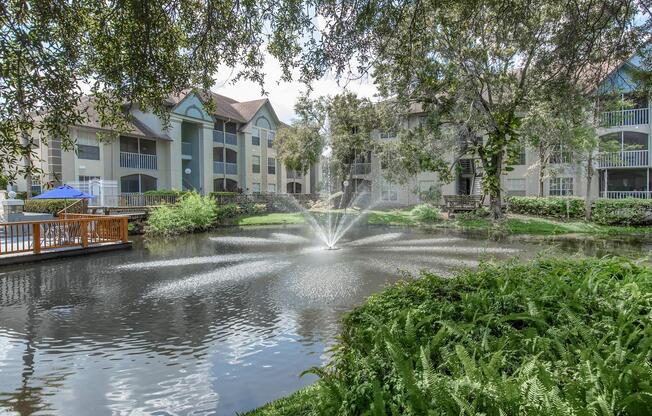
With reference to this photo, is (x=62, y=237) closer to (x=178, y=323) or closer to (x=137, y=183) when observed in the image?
(x=178, y=323)

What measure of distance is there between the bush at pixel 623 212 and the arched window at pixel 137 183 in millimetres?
29433

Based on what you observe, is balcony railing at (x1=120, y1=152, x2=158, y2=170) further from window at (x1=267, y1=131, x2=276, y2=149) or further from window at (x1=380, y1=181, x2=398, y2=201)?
window at (x1=380, y1=181, x2=398, y2=201)

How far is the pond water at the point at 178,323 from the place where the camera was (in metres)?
4.63

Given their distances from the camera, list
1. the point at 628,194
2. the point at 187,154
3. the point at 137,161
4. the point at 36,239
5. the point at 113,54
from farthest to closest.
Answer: the point at 187,154 → the point at 137,161 → the point at 628,194 → the point at 36,239 → the point at 113,54

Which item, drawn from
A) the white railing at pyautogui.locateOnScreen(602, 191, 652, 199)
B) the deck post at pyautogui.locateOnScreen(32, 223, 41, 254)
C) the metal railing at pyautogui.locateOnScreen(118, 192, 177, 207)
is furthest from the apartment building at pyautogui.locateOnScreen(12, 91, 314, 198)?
the white railing at pyautogui.locateOnScreen(602, 191, 652, 199)

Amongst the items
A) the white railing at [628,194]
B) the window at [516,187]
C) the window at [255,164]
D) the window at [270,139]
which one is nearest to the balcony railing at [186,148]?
the window at [255,164]

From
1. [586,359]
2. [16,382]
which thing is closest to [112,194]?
[16,382]

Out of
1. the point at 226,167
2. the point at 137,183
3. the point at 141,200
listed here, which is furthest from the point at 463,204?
the point at 137,183

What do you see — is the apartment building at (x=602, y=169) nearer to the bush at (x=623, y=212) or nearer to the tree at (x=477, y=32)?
the bush at (x=623, y=212)

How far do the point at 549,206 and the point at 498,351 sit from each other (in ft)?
87.9

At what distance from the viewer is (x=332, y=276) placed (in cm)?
1059

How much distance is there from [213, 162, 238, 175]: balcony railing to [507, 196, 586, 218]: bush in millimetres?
23291

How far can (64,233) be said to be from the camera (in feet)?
48.9

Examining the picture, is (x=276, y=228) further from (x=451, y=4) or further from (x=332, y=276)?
(x=451, y=4)
